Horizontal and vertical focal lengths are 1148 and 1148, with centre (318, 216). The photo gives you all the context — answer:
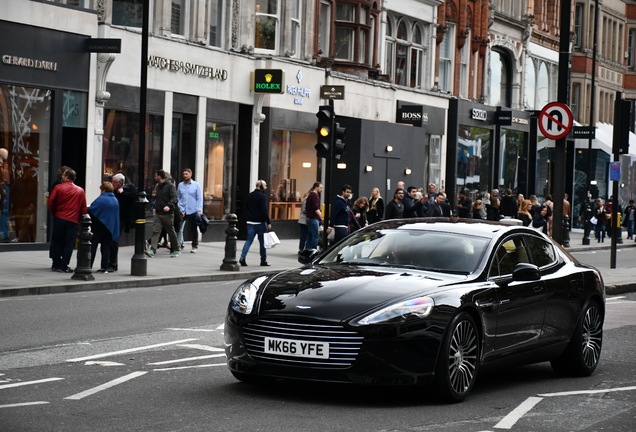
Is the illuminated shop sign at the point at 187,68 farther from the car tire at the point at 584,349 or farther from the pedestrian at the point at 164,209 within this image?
the car tire at the point at 584,349

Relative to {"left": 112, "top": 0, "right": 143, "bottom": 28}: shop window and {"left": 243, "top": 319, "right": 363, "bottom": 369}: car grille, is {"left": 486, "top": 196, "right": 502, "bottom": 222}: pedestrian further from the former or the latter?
{"left": 243, "top": 319, "right": 363, "bottom": 369}: car grille

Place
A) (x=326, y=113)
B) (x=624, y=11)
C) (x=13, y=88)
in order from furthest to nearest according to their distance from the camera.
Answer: (x=624, y=11) < (x=13, y=88) < (x=326, y=113)

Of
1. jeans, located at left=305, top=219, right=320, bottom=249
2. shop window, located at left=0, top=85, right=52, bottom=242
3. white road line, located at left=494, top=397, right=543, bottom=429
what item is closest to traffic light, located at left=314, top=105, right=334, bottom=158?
jeans, located at left=305, top=219, right=320, bottom=249

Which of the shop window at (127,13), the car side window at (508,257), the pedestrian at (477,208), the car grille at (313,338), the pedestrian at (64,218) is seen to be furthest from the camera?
the pedestrian at (477,208)

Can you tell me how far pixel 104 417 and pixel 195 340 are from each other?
4.31 meters

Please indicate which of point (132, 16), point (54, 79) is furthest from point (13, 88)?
point (132, 16)

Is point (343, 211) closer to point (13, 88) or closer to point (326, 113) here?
point (326, 113)

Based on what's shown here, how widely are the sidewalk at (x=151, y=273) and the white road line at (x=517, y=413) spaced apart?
9.31m

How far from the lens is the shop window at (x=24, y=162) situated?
2342 cm

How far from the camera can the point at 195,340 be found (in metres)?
11.7

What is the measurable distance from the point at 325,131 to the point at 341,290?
44.9 ft

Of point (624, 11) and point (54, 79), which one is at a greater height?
point (624, 11)

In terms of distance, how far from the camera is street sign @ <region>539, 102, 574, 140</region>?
723 inches

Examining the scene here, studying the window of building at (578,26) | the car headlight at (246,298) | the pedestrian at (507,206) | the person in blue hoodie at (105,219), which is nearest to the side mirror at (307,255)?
the car headlight at (246,298)
